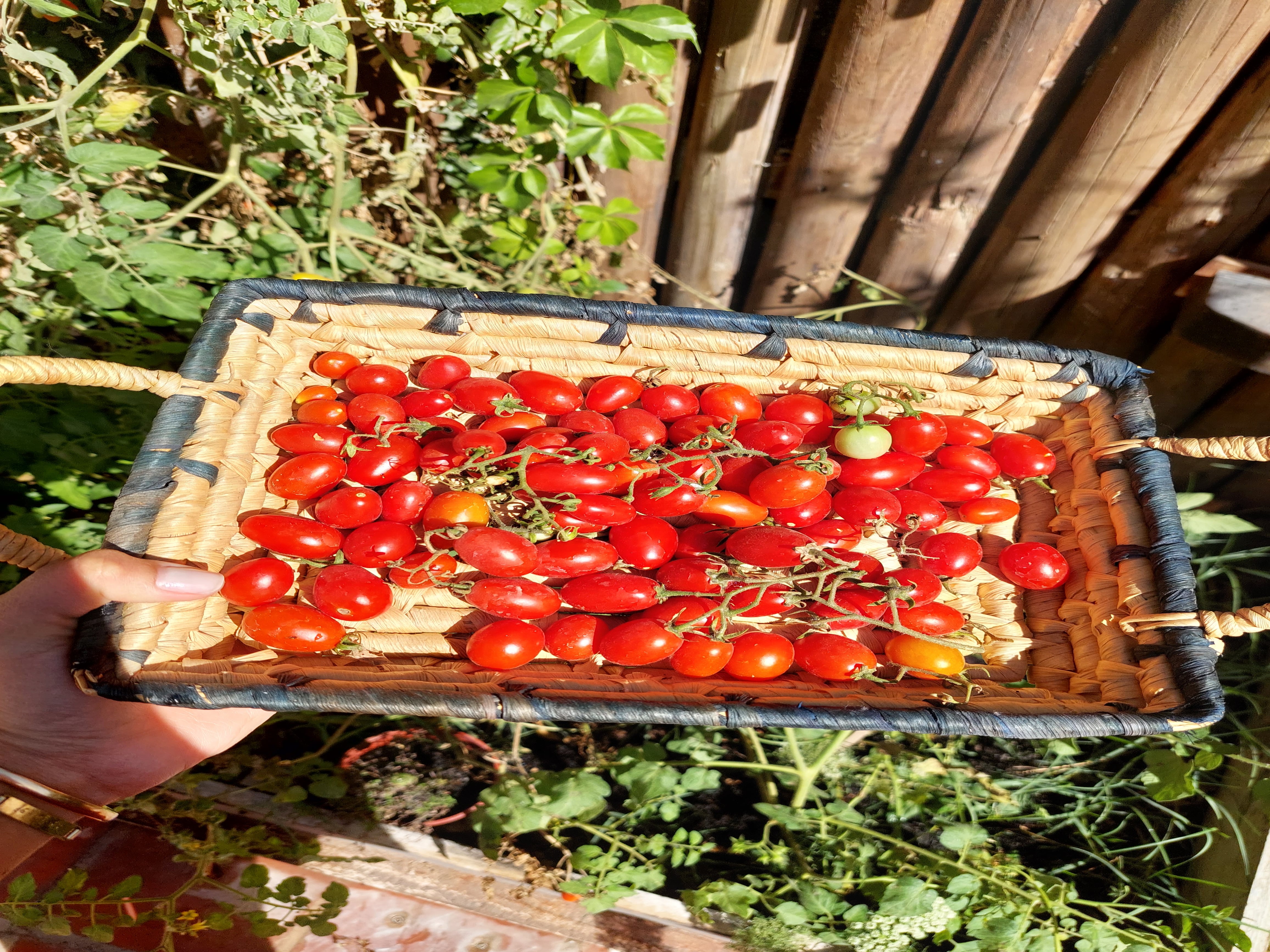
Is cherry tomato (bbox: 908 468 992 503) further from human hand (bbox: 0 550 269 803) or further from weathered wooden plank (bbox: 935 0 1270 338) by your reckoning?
human hand (bbox: 0 550 269 803)

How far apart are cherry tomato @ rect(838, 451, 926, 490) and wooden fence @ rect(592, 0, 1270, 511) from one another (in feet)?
3.00

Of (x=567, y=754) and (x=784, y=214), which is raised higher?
(x=784, y=214)

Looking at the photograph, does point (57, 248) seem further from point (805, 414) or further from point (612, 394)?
point (805, 414)

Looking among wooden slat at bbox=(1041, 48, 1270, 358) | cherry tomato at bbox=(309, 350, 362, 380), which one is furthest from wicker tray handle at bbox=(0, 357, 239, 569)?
wooden slat at bbox=(1041, 48, 1270, 358)

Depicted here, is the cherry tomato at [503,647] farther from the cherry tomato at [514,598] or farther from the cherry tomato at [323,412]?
the cherry tomato at [323,412]

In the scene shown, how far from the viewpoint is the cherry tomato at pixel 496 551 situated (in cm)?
160

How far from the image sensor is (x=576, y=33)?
1850mm

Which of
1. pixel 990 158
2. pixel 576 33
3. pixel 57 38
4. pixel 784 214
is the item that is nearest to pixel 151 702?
pixel 576 33

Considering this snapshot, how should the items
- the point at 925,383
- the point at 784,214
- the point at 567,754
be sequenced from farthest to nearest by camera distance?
the point at 784,214
the point at 567,754
the point at 925,383

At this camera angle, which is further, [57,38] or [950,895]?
[57,38]

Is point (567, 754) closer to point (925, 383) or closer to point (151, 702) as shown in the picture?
point (151, 702)

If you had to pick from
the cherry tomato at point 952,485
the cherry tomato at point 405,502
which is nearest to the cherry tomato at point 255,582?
the cherry tomato at point 405,502

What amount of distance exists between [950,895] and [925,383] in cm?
134

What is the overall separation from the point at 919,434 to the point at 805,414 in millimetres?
290
